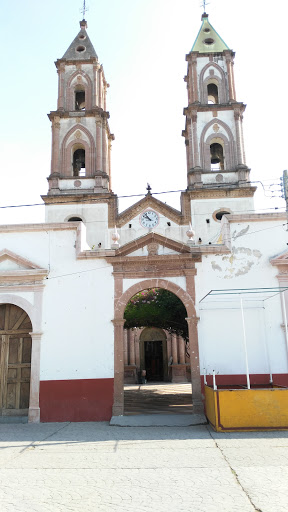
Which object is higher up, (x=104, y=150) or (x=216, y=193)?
(x=104, y=150)

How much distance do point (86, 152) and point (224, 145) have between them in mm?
7670

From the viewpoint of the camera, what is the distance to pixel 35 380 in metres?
11.4

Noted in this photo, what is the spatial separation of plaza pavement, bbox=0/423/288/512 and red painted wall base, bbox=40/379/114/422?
4.62ft

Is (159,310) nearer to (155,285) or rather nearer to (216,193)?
(155,285)

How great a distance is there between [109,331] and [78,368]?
48.6 inches

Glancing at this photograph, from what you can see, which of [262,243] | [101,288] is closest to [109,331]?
[101,288]

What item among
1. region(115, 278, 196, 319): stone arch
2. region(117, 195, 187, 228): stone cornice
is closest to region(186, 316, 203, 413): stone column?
region(115, 278, 196, 319): stone arch

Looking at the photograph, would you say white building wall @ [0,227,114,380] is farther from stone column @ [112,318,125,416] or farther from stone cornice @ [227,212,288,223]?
stone cornice @ [227,212,288,223]

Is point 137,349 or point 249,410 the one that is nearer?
point 249,410

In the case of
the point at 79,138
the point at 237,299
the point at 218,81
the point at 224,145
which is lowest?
the point at 237,299

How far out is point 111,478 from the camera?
605cm

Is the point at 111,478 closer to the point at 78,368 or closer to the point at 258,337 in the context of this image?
the point at 78,368

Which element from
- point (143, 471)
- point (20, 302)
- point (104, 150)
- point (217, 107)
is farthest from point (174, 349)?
point (143, 471)

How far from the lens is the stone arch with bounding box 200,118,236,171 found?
24.0 metres
